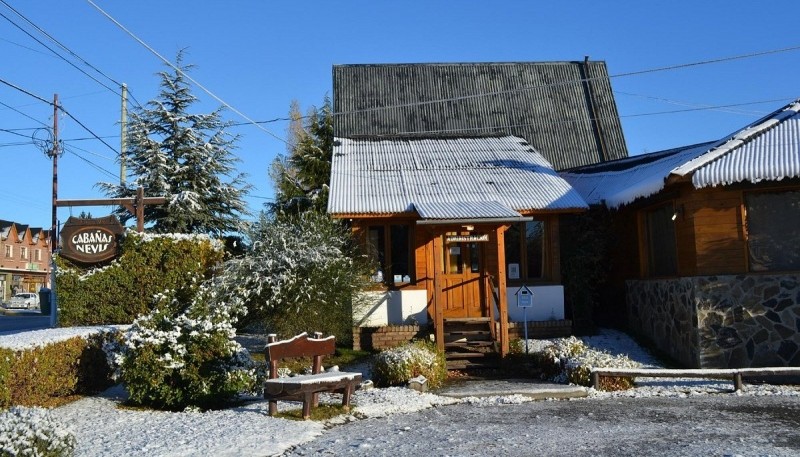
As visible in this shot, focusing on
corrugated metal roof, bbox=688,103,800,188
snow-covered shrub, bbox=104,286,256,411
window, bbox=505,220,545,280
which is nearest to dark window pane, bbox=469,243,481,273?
window, bbox=505,220,545,280

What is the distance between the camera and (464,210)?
15.7 metres

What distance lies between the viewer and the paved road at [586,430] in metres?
7.81

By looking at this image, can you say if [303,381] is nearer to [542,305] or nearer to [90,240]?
[90,240]

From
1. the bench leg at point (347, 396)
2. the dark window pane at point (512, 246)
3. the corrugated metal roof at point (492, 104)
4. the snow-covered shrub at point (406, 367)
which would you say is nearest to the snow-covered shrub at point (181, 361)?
the bench leg at point (347, 396)

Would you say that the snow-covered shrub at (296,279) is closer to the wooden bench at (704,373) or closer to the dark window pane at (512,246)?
the dark window pane at (512,246)

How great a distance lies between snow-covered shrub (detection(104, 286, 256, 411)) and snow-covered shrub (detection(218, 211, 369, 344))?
11.4 ft

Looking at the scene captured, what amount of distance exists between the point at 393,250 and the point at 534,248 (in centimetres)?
319

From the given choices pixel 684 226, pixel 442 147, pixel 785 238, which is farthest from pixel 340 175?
pixel 785 238

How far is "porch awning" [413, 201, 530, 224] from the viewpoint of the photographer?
49.3 ft

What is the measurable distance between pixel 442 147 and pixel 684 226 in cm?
883

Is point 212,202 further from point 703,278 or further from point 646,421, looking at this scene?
point 646,421

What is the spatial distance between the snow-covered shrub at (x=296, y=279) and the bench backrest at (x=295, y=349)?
10.2ft

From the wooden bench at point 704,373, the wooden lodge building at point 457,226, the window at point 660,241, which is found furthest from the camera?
the wooden lodge building at point 457,226

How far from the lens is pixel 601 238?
17.5 metres
